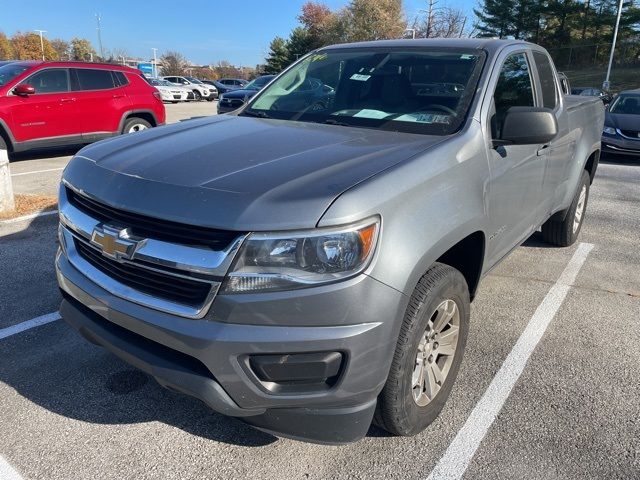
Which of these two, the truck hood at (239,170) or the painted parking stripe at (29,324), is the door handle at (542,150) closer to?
the truck hood at (239,170)

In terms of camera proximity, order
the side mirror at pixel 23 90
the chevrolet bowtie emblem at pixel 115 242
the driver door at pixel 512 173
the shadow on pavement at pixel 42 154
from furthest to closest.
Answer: the shadow on pavement at pixel 42 154 < the side mirror at pixel 23 90 < the driver door at pixel 512 173 < the chevrolet bowtie emblem at pixel 115 242

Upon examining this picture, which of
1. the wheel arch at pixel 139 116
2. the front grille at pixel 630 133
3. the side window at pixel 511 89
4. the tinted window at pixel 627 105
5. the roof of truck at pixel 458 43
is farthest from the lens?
the tinted window at pixel 627 105

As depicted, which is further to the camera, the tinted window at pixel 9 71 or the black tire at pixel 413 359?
the tinted window at pixel 9 71

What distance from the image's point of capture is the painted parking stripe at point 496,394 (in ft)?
8.00

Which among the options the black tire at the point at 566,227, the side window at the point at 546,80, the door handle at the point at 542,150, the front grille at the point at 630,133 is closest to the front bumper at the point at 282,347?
the door handle at the point at 542,150

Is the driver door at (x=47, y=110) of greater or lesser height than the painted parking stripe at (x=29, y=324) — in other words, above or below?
above

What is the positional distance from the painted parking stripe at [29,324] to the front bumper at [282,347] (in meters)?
1.80

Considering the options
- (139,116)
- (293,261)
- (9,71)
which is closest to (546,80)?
(293,261)

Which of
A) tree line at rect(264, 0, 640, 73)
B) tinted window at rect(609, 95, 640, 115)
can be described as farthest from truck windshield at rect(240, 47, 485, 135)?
tree line at rect(264, 0, 640, 73)

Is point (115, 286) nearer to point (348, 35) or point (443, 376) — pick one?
point (443, 376)

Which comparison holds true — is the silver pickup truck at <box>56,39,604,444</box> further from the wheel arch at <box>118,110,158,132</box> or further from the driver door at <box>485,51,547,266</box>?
the wheel arch at <box>118,110,158,132</box>

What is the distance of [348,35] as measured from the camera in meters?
54.5

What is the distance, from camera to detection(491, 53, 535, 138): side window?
10.4 feet

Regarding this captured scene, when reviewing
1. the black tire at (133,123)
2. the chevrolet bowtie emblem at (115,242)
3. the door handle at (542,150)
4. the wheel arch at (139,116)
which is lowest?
the black tire at (133,123)
